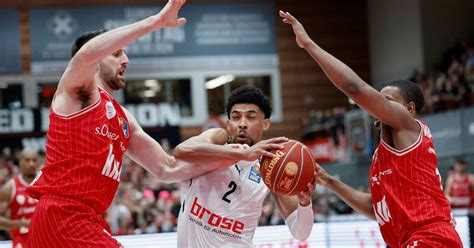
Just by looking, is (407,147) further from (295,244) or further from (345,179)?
(345,179)

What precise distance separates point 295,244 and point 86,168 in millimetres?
4050

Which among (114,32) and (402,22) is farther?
(402,22)

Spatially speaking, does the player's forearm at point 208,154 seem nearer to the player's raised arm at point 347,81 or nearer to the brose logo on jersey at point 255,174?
the brose logo on jersey at point 255,174

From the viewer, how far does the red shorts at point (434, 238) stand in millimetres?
4707

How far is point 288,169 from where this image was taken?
478 centimetres

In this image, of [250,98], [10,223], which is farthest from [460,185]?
[250,98]

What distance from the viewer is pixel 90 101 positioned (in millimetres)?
4414

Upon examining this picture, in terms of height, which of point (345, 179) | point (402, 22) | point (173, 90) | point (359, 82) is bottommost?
point (345, 179)

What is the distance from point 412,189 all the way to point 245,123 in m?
1.20

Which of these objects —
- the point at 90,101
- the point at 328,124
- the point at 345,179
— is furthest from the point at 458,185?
the point at 90,101

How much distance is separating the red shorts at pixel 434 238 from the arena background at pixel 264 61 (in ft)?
50.6

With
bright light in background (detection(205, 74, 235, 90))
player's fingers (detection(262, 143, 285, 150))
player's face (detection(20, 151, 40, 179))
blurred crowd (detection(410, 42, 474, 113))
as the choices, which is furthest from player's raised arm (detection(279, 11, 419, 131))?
bright light in background (detection(205, 74, 235, 90))

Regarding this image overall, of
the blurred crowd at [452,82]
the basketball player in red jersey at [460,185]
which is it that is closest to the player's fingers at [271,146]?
the basketball player in red jersey at [460,185]

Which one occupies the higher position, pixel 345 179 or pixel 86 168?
pixel 86 168
